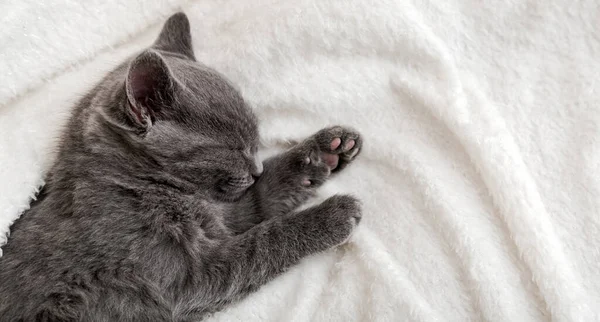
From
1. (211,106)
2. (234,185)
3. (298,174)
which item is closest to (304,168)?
(298,174)

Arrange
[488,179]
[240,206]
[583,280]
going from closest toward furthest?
[583,280]
[488,179]
[240,206]

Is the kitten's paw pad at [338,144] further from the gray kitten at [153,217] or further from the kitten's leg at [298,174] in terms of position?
the gray kitten at [153,217]

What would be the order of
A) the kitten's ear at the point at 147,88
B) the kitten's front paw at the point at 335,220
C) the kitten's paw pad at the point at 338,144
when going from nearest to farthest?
the kitten's ear at the point at 147,88
the kitten's front paw at the point at 335,220
the kitten's paw pad at the point at 338,144

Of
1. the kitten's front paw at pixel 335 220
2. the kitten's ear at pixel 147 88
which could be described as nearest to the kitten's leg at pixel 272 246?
the kitten's front paw at pixel 335 220

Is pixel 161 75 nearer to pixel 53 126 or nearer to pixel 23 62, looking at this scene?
pixel 53 126

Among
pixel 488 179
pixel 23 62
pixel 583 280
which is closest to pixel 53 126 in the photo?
pixel 23 62

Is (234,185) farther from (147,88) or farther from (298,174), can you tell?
(147,88)

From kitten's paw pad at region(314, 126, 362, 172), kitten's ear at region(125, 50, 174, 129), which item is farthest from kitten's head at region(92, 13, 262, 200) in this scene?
kitten's paw pad at region(314, 126, 362, 172)
